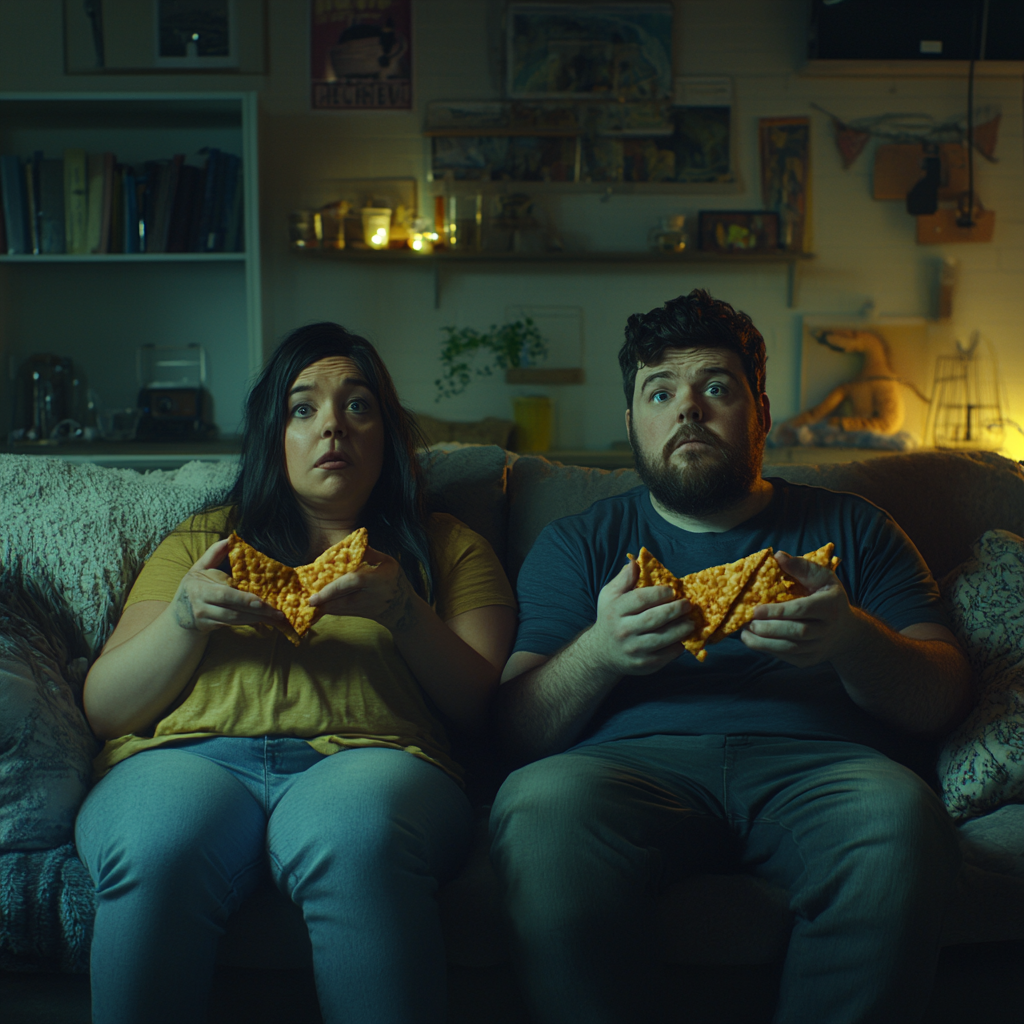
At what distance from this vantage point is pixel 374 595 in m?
1.28

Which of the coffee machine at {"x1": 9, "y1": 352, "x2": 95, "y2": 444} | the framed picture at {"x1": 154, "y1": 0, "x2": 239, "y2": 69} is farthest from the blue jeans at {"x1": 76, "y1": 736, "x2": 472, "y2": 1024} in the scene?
the framed picture at {"x1": 154, "y1": 0, "x2": 239, "y2": 69}

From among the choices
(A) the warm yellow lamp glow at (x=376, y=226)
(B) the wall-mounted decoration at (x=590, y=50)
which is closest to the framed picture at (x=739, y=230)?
(B) the wall-mounted decoration at (x=590, y=50)

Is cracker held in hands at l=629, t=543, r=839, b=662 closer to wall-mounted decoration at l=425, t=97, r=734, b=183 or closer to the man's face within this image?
the man's face

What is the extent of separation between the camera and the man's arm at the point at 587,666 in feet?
3.96

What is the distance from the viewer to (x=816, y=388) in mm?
3766

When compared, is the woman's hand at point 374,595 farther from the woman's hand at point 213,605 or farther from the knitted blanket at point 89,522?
the knitted blanket at point 89,522

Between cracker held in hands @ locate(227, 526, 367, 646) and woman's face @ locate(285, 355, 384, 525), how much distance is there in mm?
231

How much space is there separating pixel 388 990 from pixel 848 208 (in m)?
3.51

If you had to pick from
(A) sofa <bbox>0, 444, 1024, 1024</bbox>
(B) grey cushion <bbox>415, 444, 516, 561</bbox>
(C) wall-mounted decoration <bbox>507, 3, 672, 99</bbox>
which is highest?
(C) wall-mounted decoration <bbox>507, 3, 672, 99</bbox>

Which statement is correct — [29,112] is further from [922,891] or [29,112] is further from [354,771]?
[922,891]

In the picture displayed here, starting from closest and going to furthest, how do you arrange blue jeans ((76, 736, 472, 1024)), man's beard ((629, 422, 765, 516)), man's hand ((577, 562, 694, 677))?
blue jeans ((76, 736, 472, 1024))
man's hand ((577, 562, 694, 677))
man's beard ((629, 422, 765, 516))

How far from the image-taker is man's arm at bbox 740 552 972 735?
1.18m

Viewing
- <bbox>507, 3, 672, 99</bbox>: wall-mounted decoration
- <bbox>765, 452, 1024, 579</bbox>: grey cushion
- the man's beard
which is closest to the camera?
the man's beard

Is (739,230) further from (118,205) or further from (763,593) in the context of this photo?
(763,593)
